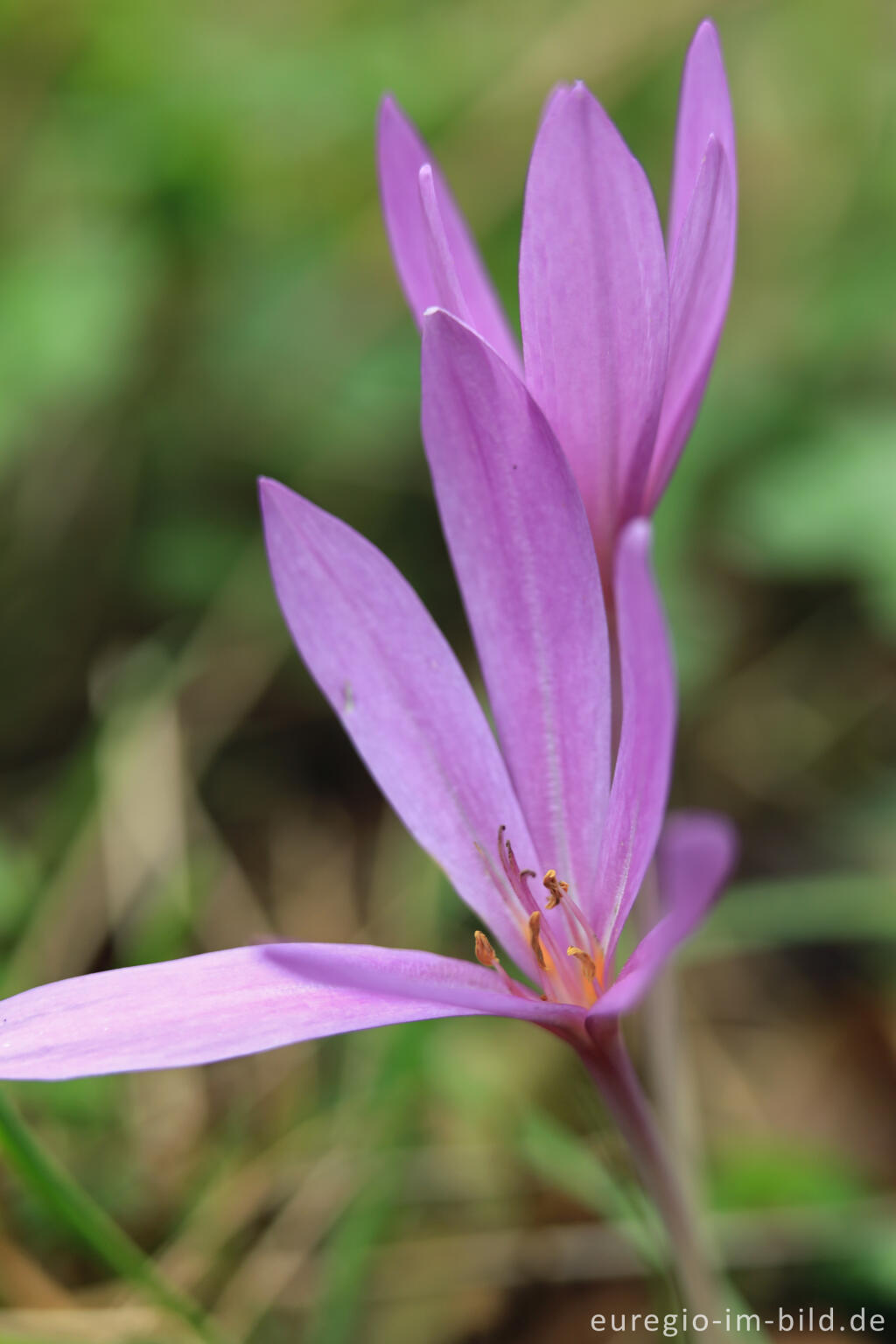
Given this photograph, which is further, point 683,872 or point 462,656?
point 462,656

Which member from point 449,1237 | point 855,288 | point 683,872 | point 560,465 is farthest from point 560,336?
point 855,288

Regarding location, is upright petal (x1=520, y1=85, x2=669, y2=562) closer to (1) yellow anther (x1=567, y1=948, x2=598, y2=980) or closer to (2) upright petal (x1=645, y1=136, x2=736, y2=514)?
(2) upright petal (x1=645, y1=136, x2=736, y2=514)

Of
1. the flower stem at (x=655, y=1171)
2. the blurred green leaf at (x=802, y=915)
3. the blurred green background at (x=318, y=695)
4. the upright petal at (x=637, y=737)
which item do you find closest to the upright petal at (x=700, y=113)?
the upright petal at (x=637, y=737)

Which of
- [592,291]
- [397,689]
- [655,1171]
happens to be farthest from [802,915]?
[592,291]

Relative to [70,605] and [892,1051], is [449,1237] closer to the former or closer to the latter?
[892,1051]

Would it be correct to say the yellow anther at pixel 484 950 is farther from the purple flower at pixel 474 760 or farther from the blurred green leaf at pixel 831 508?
the blurred green leaf at pixel 831 508

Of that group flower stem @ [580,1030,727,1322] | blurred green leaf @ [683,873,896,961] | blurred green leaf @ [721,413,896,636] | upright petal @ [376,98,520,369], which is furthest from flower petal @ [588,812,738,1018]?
blurred green leaf @ [721,413,896,636]

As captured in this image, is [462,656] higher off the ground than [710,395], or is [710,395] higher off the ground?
[710,395]
